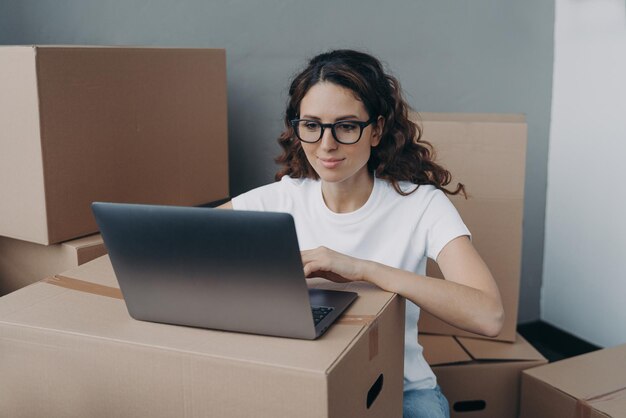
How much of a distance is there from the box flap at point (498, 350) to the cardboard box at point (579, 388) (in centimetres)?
8

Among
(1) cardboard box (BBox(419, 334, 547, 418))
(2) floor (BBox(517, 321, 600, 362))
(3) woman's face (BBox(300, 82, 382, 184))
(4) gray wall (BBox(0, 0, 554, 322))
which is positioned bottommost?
(2) floor (BBox(517, 321, 600, 362))

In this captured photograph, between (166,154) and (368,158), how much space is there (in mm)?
501

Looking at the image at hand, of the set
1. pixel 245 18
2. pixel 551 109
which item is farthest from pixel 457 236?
pixel 551 109

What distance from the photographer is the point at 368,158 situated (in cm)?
126

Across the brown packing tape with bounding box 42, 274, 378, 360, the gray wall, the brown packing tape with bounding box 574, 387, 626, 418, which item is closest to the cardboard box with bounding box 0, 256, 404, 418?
the brown packing tape with bounding box 42, 274, 378, 360

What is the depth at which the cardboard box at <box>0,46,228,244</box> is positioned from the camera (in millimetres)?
1261

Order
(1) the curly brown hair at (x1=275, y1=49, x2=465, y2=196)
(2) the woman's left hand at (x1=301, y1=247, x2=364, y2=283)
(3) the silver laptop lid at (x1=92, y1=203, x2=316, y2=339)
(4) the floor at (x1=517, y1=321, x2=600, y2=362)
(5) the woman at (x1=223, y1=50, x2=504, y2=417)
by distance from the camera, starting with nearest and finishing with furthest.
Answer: (3) the silver laptop lid at (x1=92, y1=203, x2=316, y2=339) < (2) the woman's left hand at (x1=301, y1=247, x2=364, y2=283) < (5) the woman at (x1=223, y1=50, x2=504, y2=417) < (1) the curly brown hair at (x1=275, y1=49, x2=465, y2=196) < (4) the floor at (x1=517, y1=321, x2=600, y2=362)

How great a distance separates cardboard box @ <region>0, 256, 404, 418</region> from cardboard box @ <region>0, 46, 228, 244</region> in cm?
37

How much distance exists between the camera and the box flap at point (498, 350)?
1.60 m

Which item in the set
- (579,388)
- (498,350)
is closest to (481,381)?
(498,350)

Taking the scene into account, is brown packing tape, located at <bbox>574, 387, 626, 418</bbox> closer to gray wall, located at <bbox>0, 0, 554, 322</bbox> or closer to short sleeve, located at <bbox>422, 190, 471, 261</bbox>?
short sleeve, located at <bbox>422, 190, 471, 261</bbox>

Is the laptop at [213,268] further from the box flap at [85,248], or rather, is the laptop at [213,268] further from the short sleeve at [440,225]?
the box flap at [85,248]

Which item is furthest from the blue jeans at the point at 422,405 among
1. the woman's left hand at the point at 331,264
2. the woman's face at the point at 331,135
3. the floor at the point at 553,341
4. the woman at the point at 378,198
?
the floor at the point at 553,341

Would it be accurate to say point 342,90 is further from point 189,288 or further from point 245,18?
point 245,18
